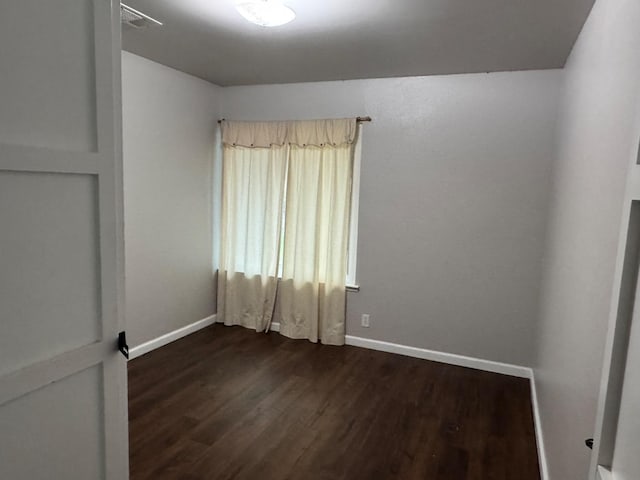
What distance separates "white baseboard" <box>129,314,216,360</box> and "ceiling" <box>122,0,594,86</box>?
2.46 m

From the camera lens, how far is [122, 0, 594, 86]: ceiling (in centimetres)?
234

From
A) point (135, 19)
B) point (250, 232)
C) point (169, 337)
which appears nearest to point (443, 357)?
point (250, 232)

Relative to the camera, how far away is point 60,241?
1234mm

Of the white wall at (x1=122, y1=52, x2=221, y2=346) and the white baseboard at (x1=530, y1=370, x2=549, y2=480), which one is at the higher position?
the white wall at (x1=122, y1=52, x2=221, y2=346)

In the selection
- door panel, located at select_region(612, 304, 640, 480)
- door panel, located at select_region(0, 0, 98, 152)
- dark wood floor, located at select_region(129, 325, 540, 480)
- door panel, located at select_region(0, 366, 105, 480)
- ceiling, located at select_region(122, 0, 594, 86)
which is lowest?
dark wood floor, located at select_region(129, 325, 540, 480)

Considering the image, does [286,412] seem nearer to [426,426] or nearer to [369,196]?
[426,426]

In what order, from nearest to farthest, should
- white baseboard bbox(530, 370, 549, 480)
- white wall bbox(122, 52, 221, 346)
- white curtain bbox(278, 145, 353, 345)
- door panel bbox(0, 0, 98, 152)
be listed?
door panel bbox(0, 0, 98, 152)
white baseboard bbox(530, 370, 549, 480)
white wall bbox(122, 52, 221, 346)
white curtain bbox(278, 145, 353, 345)

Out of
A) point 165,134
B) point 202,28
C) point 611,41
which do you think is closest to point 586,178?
point 611,41

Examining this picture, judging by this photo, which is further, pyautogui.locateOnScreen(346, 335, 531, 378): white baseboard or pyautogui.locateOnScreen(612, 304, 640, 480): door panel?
pyautogui.locateOnScreen(346, 335, 531, 378): white baseboard

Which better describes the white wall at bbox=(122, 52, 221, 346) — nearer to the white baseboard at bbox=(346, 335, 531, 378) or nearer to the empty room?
the empty room

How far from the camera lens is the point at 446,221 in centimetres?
370

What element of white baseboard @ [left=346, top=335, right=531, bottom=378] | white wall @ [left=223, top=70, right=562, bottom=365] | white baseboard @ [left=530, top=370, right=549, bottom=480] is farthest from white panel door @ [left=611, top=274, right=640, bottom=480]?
white baseboard @ [left=346, top=335, right=531, bottom=378]

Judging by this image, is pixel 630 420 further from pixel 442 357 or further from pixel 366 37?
pixel 442 357

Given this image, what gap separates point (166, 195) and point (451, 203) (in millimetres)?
2555
